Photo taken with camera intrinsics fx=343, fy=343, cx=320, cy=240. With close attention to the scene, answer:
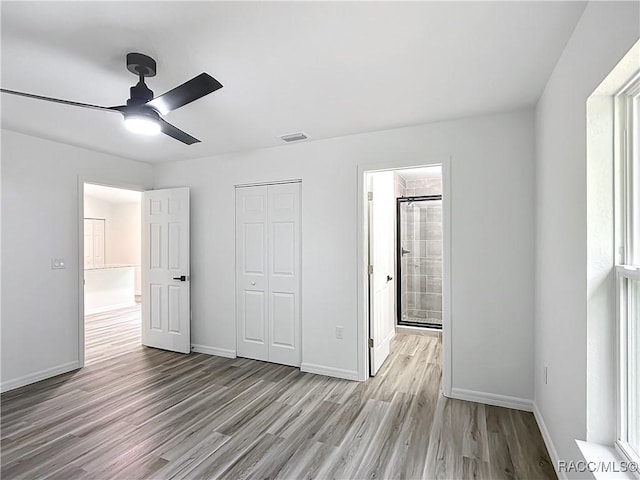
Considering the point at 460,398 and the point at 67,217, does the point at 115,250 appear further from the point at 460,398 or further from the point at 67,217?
the point at 460,398

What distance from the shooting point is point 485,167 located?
292 cm

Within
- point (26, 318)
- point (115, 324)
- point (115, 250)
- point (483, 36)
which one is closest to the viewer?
point (483, 36)

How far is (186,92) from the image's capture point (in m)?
1.83

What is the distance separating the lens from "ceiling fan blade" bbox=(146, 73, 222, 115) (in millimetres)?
1724

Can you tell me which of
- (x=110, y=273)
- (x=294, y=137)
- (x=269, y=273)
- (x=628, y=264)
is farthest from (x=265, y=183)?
(x=110, y=273)

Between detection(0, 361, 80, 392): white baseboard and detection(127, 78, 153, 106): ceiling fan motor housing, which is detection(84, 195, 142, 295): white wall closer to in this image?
detection(0, 361, 80, 392): white baseboard

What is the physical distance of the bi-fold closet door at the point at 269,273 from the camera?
3.85 m

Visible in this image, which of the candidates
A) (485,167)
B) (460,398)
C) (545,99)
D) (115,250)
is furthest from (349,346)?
(115,250)

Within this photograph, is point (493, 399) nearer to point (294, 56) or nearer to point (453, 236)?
point (453, 236)

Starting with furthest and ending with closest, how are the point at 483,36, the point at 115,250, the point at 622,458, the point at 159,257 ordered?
the point at 115,250 → the point at 159,257 → the point at 483,36 → the point at 622,458

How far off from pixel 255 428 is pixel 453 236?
2.25 metres

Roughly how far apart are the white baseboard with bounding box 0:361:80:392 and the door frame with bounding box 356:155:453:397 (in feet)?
10.2

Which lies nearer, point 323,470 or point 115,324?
point 323,470

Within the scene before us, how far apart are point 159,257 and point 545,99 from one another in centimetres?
443
